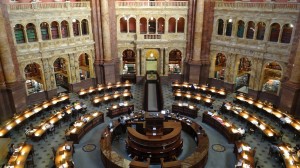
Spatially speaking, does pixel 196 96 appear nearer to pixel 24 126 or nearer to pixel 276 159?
pixel 276 159

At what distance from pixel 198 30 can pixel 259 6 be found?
24.2ft

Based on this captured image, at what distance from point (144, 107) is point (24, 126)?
1184 cm

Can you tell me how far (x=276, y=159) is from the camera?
1855cm

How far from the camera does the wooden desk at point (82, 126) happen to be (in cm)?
2023

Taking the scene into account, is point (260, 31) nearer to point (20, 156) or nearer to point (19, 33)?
point (19, 33)

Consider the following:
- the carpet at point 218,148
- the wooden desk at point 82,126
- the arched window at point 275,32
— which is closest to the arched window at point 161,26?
the arched window at point 275,32

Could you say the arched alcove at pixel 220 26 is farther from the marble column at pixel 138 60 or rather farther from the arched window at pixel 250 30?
the marble column at pixel 138 60

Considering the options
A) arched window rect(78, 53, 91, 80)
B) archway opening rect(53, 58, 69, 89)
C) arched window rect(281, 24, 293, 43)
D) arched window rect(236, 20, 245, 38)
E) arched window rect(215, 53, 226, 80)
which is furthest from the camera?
arched window rect(215, 53, 226, 80)

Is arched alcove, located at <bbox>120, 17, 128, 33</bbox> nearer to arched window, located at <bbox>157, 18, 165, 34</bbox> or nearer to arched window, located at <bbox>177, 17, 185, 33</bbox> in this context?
arched window, located at <bbox>157, 18, 165, 34</bbox>

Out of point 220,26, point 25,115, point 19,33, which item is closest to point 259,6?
point 220,26

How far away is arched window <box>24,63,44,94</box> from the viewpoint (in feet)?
95.6

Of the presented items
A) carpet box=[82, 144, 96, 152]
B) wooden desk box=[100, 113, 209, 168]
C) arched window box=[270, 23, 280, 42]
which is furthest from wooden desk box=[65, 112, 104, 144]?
arched window box=[270, 23, 280, 42]

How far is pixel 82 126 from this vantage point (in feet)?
69.7

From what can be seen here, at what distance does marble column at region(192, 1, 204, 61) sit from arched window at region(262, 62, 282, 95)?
823 centimetres
